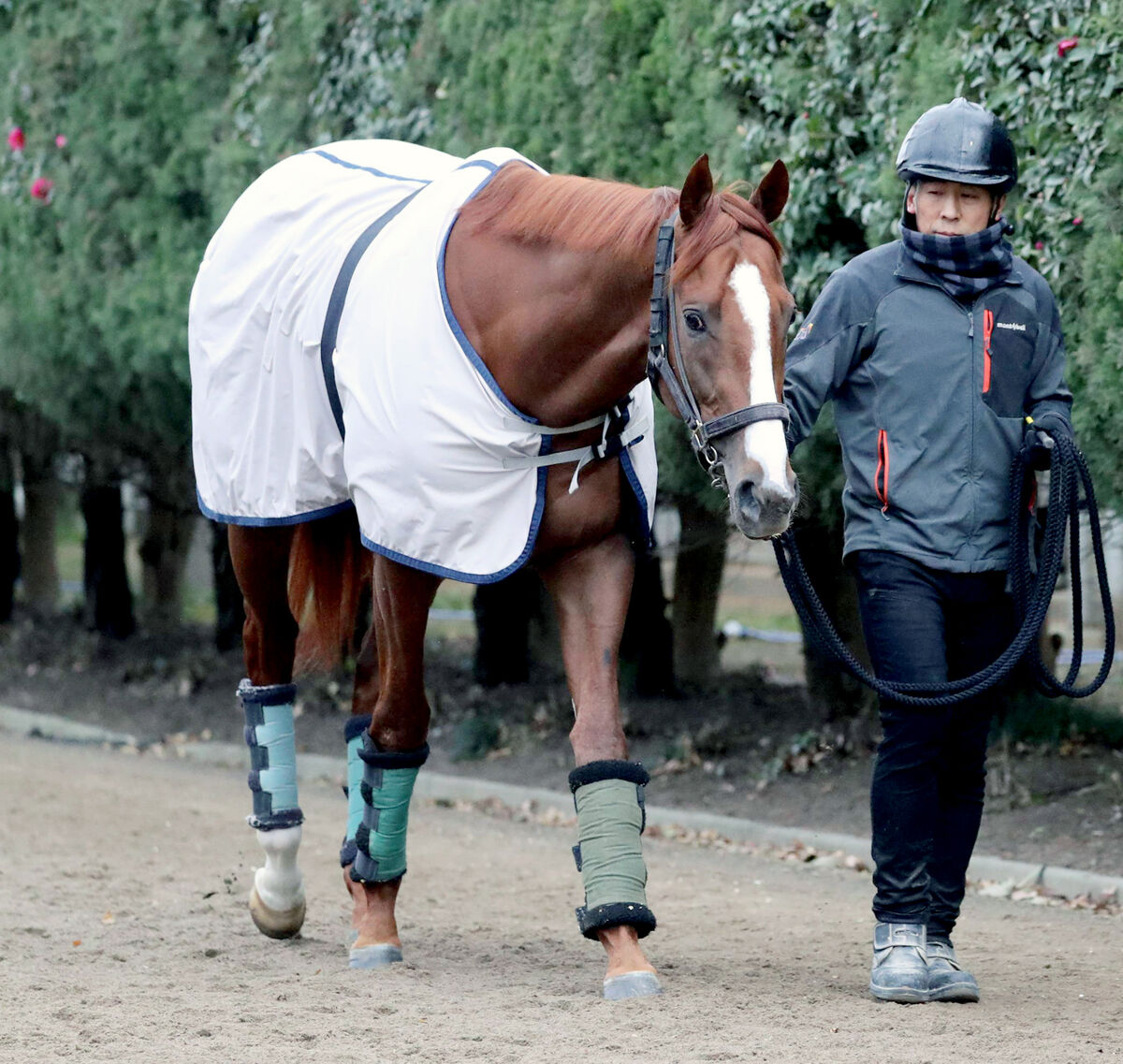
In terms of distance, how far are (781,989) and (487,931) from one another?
1391mm

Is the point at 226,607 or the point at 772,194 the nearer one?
the point at 772,194

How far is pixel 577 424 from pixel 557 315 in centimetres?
29

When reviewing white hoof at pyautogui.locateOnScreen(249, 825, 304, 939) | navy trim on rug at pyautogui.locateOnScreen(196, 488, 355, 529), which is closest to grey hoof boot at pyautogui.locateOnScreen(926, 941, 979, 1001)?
white hoof at pyautogui.locateOnScreen(249, 825, 304, 939)

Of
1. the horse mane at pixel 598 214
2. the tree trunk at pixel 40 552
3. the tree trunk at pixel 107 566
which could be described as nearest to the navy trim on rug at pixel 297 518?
the horse mane at pixel 598 214

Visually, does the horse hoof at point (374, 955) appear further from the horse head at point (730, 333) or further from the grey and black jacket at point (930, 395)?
the horse head at point (730, 333)

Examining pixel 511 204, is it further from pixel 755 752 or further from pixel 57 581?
pixel 57 581

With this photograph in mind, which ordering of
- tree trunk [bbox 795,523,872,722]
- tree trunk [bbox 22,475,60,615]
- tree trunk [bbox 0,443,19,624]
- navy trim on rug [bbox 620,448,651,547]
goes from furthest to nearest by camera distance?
tree trunk [bbox 22,475,60,615] < tree trunk [bbox 0,443,19,624] < tree trunk [bbox 795,523,872,722] < navy trim on rug [bbox 620,448,651,547]

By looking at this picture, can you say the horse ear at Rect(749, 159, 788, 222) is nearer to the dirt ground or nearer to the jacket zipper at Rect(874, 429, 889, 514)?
the jacket zipper at Rect(874, 429, 889, 514)

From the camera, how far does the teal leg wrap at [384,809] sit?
16.6 feet

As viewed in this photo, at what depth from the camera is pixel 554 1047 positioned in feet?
12.9

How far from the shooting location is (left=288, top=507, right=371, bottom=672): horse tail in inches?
226

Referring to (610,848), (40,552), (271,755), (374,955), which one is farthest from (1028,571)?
(40,552)

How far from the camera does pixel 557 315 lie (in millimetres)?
4367

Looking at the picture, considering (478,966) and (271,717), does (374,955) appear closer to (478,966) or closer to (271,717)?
(478,966)
